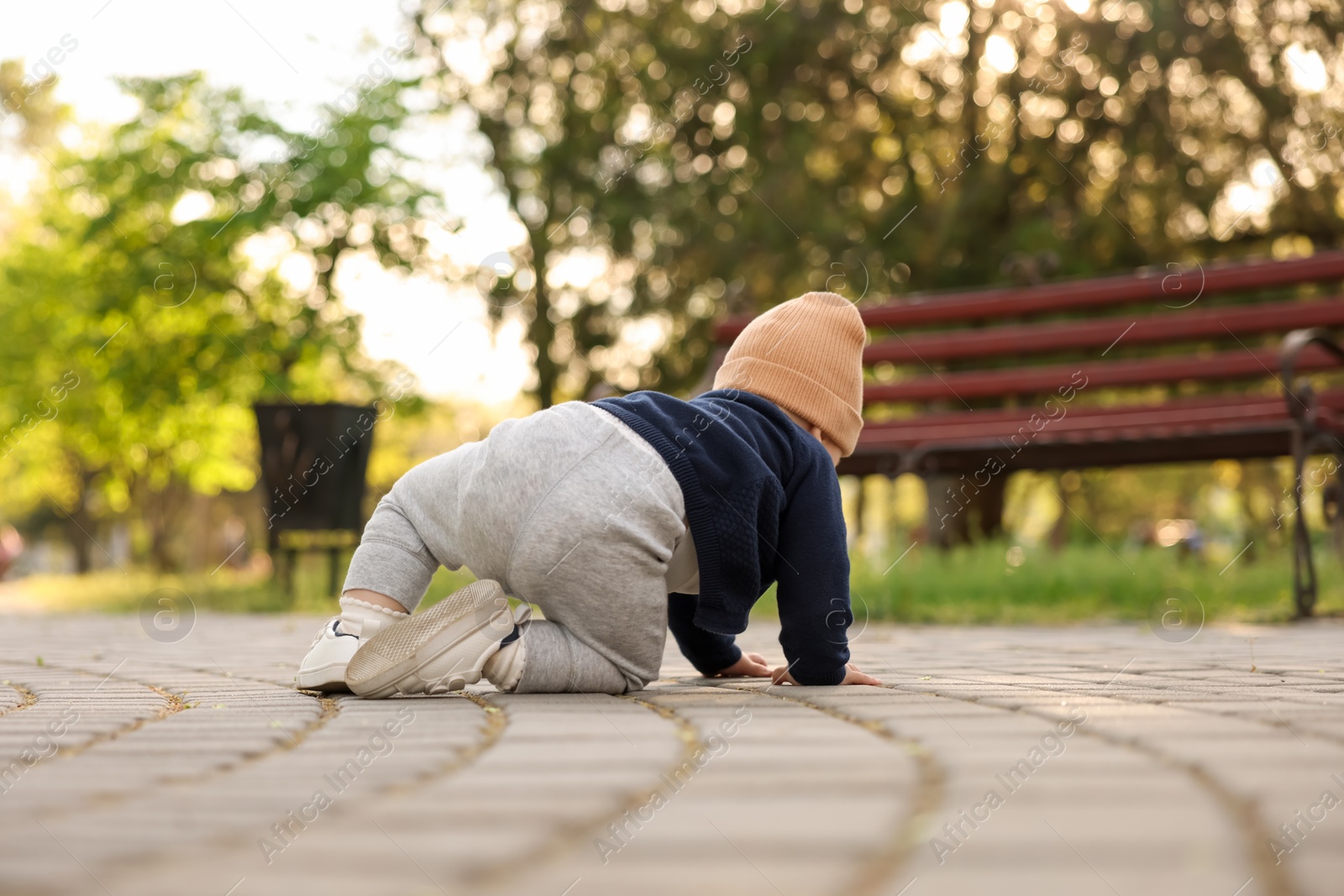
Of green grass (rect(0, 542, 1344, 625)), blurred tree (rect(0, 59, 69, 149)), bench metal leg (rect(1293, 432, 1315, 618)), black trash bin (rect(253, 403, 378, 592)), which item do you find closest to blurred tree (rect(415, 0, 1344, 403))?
black trash bin (rect(253, 403, 378, 592))

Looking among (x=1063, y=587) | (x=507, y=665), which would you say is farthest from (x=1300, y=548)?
(x=507, y=665)

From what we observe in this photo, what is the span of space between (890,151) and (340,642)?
33.5 ft

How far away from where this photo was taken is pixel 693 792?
1609mm

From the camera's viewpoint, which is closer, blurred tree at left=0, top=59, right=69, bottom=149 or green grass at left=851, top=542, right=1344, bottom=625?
green grass at left=851, top=542, right=1344, bottom=625

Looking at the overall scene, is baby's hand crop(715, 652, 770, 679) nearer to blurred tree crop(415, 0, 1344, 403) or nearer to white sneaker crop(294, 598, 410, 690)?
white sneaker crop(294, 598, 410, 690)

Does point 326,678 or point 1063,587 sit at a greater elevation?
point 326,678

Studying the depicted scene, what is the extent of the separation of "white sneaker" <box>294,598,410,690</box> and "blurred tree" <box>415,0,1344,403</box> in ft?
26.3

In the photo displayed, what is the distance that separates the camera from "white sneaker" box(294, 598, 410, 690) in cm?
287

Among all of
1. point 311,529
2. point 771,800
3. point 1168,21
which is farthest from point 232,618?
point 1168,21

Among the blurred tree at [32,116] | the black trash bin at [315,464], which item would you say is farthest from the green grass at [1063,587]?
the blurred tree at [32,116]

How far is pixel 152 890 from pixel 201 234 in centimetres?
1054

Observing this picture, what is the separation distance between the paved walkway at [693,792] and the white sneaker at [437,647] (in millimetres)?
57

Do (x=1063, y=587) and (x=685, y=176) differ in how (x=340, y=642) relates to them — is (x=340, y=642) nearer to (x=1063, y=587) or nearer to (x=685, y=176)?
(x=1063, y=587)

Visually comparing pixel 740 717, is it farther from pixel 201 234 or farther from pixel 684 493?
pixel 201 234
